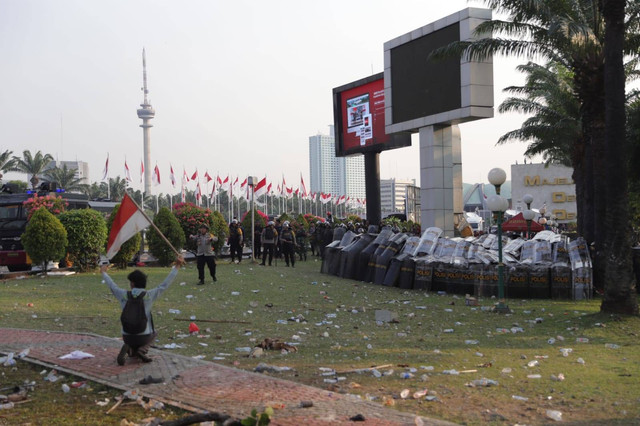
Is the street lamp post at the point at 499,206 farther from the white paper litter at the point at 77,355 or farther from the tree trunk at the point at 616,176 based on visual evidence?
the white paper litter at the point at 77,355

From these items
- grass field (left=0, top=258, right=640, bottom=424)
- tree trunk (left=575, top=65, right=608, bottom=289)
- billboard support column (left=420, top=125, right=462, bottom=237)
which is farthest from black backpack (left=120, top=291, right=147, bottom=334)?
billboard support column (left=420, top=125, right=462, bottom=237)

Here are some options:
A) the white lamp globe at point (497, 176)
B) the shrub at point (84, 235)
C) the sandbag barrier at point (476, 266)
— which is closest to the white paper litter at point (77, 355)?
the white lamp globe at point (497, 176)

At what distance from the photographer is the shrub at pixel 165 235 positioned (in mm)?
23484

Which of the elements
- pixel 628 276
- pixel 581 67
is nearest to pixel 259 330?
pixel 628 276

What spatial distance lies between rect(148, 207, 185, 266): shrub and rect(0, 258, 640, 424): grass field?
615 cm

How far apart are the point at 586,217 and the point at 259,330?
13702 millimetres

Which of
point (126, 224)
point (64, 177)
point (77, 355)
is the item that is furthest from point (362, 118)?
point (64, 177)

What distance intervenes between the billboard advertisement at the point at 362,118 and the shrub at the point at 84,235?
13456 millimetres

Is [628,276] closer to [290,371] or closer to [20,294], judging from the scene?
[290,371]

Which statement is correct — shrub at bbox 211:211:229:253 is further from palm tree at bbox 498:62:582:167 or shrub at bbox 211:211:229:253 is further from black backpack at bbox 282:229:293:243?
palm tree at bbox 498:62:582:167

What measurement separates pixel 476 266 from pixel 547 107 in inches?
667

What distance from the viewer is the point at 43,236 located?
1934 centimetres

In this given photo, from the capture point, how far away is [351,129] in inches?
1266

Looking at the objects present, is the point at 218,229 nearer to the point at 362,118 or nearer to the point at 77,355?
the point at 362,118
